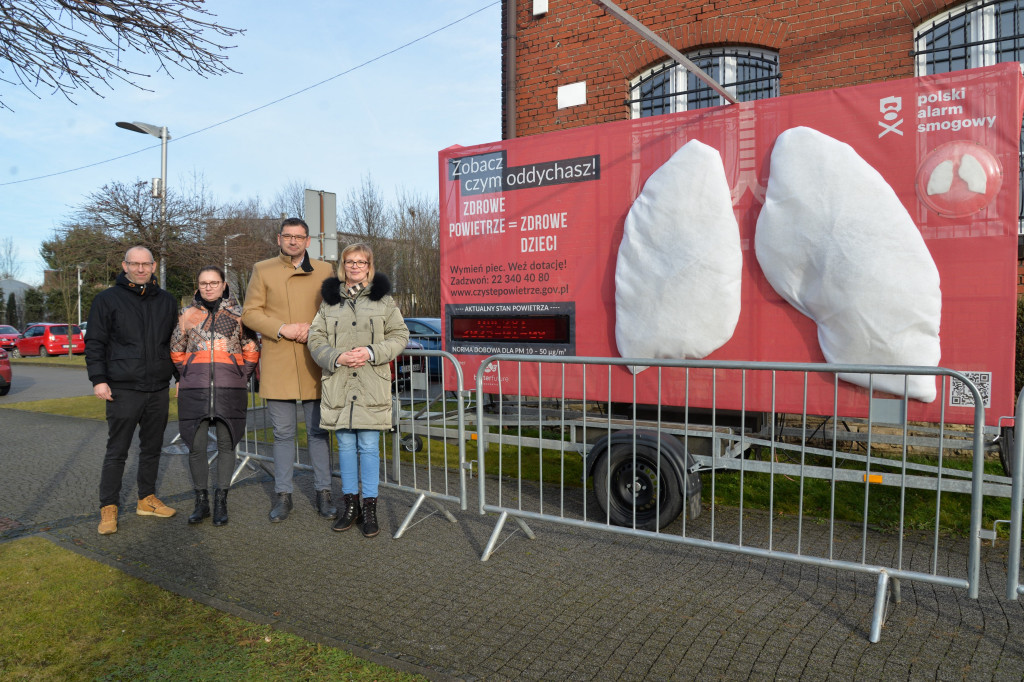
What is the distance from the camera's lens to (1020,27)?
7.30 meters

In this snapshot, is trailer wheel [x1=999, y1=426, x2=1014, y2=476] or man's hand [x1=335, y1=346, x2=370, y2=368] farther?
trailer wheel [x1=999, y1=426, x2=1014, y2=476]

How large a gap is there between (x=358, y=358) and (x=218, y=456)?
1.49 m

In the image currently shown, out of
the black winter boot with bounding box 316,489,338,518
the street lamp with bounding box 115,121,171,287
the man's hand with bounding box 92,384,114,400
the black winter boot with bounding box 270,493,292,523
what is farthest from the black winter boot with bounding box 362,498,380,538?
the street lamp with bounding box 115,121,171,287

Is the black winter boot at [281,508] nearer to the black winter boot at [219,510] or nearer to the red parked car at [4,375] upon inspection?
the black winter boot at [219,510]

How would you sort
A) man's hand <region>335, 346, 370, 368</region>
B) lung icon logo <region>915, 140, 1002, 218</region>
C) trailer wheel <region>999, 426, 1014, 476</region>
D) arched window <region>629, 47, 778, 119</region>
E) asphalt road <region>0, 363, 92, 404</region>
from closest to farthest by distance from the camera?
lung icon logo <region>915, 140, 1002, 218</region> < man's hand <region>335, 346, 370, 368</region> < trailer wheel <region>999, 426, 1014, 476</region> < arched window <region>629, 47, 778, 119</region> < asphalt road <region>0, 363, 92, 404</region>

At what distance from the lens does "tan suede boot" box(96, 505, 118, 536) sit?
4.99m

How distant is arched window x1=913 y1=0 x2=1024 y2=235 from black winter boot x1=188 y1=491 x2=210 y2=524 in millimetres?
8069

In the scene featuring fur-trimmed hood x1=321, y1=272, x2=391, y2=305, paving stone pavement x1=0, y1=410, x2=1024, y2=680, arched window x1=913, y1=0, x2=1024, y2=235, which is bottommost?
paving stone pavement x1=0, y1=410, x2=1024, y2=680

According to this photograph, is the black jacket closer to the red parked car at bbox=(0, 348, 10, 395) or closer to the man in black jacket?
the man in black jacket

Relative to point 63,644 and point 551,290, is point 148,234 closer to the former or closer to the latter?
point 551,290

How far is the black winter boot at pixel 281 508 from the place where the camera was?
526cm

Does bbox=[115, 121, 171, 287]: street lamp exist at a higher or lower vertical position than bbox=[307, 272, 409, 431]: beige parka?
higher

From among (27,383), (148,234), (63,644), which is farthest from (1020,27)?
(27,383)

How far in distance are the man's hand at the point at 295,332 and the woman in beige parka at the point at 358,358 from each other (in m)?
0.25
